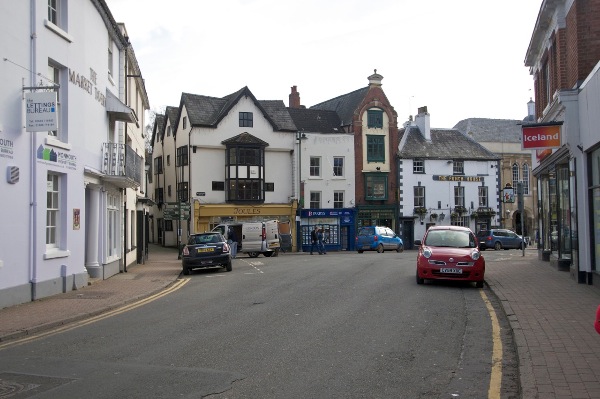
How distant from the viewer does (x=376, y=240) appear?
37.7 metres

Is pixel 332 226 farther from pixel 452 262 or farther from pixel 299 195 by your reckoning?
pixel 452 262

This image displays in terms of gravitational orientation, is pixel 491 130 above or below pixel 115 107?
above

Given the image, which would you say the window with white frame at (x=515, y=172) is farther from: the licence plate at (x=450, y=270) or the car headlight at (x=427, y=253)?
the licence plate at (x=450, y=270)

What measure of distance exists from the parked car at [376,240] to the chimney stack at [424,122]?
16172 mm

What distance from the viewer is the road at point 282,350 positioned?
6.34 m

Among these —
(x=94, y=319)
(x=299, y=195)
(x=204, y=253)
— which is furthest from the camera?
(x=299, y=195)

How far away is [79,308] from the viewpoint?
12.3 m

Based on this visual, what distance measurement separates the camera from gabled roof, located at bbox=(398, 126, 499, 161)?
50062 millimetres

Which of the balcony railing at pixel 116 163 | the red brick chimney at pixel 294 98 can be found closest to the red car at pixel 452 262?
the balcony railing at pixel 116 163

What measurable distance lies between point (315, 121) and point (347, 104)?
3967 mm

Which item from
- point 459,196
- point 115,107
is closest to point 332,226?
point 459,196

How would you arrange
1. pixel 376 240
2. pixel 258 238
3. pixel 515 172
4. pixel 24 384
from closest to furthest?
pixel 24 384 → pixel 258 238 → pixel 376 240 → pixel 515 172

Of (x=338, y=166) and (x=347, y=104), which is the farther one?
(x=347, y=104)

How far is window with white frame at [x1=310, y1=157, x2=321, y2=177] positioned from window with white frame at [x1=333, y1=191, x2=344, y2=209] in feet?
6.89
